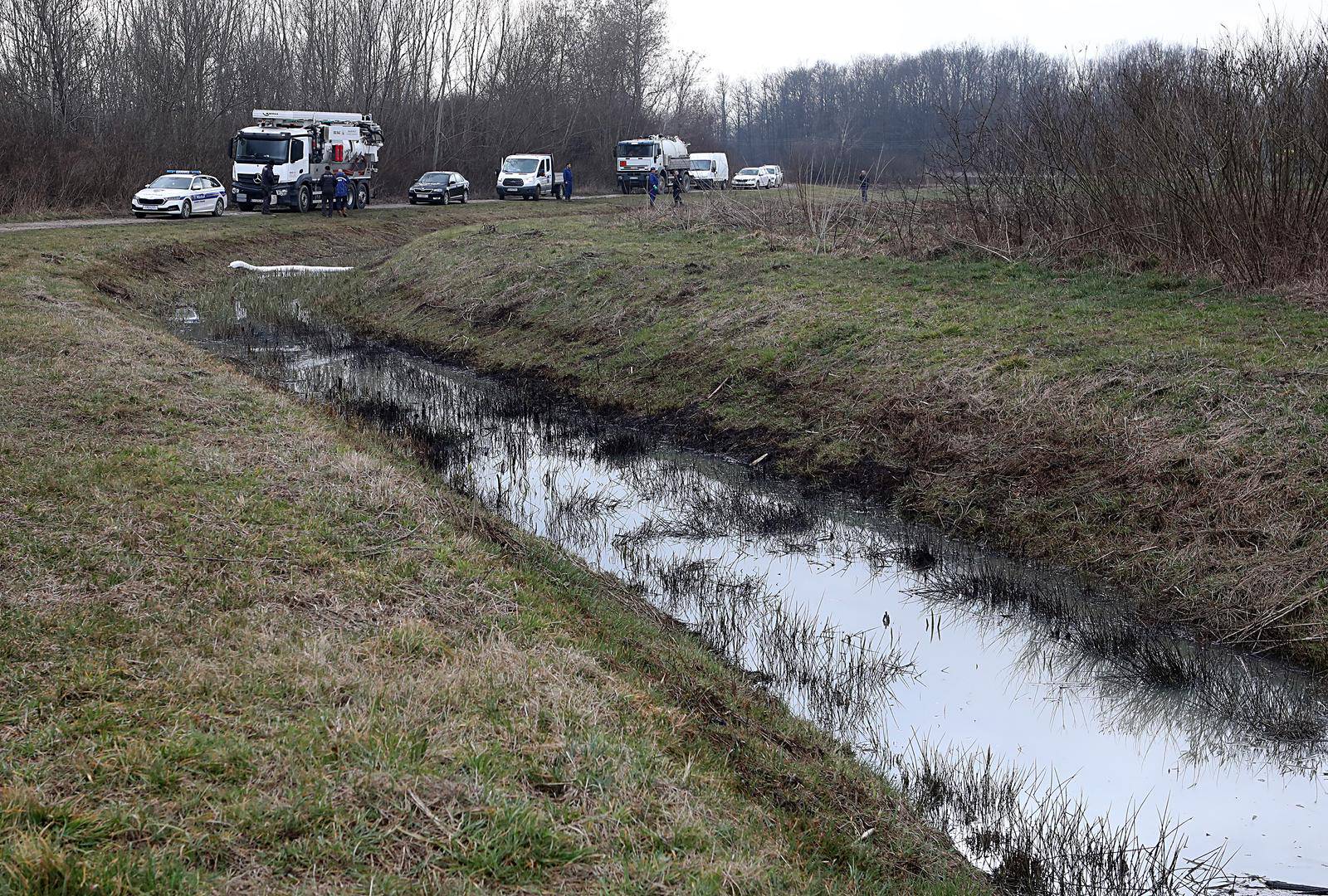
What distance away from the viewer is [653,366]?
15.3 metres

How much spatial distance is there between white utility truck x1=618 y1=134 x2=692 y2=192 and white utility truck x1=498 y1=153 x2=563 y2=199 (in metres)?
6.30

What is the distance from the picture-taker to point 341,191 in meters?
37.7

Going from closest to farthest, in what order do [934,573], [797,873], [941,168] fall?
[797,873]
[934,573]
[941,168]

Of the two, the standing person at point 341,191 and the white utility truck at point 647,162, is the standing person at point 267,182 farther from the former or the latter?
the white utility truck at point 647,162

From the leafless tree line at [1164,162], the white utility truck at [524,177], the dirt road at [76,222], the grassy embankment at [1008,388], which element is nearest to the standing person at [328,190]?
the dirt road at [76,222]

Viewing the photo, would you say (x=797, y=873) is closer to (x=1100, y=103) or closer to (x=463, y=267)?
(x=1100, y=103)

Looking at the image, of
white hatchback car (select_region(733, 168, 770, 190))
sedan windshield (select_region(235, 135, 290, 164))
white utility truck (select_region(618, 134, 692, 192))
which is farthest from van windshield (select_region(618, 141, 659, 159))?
sedan windshield (select_region(235, 135, 290, 164))

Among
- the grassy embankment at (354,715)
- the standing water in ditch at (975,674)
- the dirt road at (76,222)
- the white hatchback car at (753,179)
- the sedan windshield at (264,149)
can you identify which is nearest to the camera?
A: the grassy embankment at (354,715)

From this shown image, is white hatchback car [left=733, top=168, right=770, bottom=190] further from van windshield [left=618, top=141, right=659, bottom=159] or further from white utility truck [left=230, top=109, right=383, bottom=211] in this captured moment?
white utility truck [left=230, top=109, right=383, bottom=211]

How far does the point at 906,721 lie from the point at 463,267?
18.2 meters

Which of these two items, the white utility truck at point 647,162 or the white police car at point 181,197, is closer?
the white police car at point 181,197

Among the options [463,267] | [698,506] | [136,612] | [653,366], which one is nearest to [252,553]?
[136,612]

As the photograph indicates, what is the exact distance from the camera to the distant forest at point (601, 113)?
14.3 meters

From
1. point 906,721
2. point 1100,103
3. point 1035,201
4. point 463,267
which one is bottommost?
point 906,721
